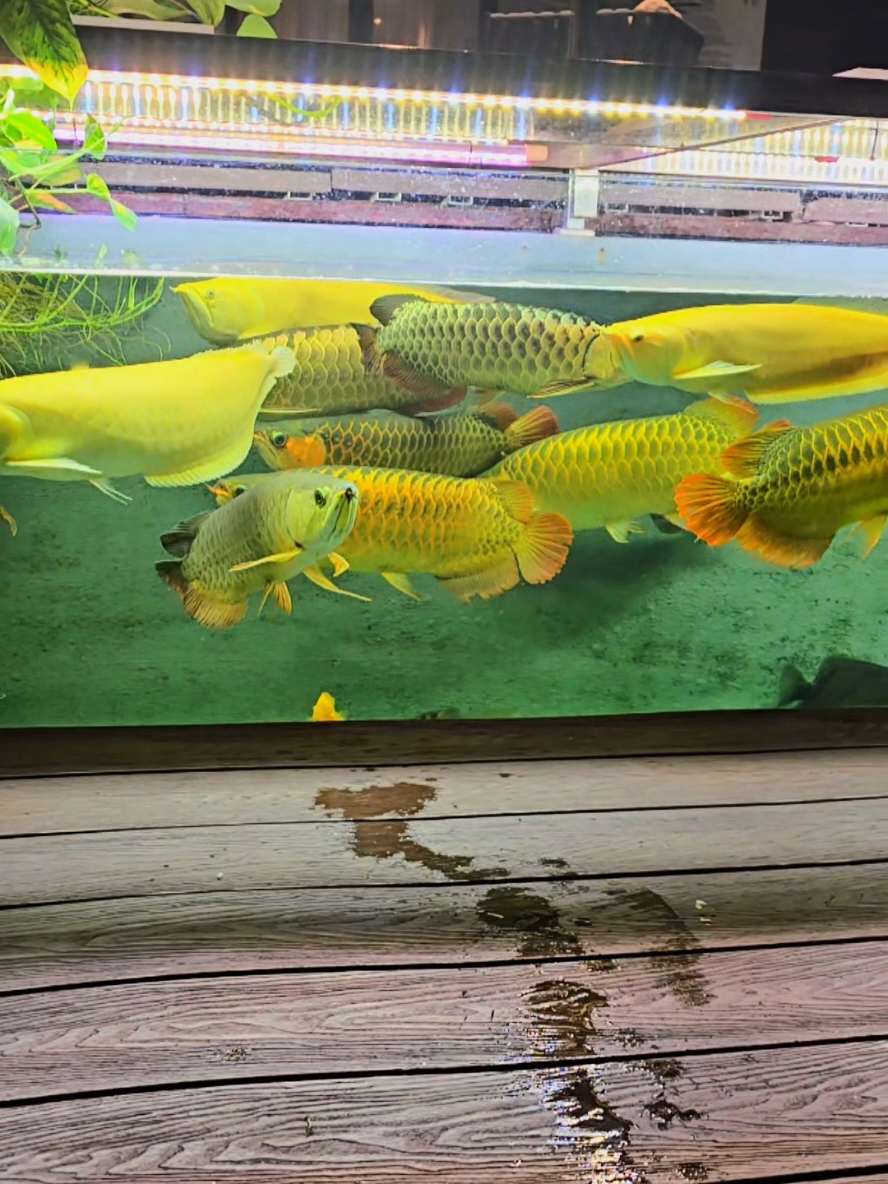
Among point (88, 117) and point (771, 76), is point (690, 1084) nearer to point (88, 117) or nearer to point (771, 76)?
point (771, 76)

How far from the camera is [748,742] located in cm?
258

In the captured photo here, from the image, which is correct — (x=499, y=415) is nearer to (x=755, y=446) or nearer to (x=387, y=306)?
(x=387, y=306)

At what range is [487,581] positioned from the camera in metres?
2.43

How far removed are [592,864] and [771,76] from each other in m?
1.47

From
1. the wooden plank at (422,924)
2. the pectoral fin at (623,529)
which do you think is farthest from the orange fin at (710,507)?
the wooden plank at (422,924)

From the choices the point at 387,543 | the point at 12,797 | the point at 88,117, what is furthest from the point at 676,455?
the point at 12,797

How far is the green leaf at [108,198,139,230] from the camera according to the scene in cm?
210

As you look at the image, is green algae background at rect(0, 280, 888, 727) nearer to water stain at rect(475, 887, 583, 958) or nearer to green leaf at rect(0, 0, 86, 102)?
green leaf at rect(0, 0, 86, 102)

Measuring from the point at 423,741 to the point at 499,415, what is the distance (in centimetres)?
82

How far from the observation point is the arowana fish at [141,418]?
2.20 m

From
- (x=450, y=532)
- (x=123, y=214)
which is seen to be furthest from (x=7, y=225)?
(x=450, y=532)

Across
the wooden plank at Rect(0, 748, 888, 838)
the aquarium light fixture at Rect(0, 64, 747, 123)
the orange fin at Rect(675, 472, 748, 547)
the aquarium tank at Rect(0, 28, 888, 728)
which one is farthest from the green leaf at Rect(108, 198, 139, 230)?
the orange fin at Rect(675, 472, 748, 547)

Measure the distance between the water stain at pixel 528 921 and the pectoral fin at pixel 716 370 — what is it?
124 centimetres

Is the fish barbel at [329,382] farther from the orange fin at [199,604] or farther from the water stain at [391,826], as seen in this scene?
the water stain at [391,826]
